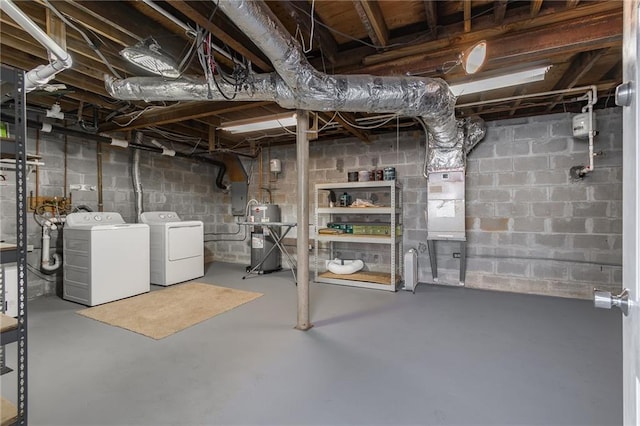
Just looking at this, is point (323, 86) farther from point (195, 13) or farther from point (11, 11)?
point (11, 11)

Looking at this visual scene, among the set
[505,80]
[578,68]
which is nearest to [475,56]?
[505,80]

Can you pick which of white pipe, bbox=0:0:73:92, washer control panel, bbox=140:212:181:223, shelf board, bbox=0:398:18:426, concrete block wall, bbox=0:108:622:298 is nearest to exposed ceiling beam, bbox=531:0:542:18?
concrete block wall, bbox=0:108:622:298

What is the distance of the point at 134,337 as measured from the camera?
100.0 inches

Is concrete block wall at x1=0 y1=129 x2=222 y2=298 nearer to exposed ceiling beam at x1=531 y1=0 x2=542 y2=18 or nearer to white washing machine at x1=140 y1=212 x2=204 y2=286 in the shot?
white washing machine at x1=140 y1=212 x2=204 y2=286

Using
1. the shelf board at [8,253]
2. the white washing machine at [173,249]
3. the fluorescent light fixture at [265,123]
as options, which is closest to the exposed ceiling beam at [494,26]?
the fluorescent light fixture at [265,123]

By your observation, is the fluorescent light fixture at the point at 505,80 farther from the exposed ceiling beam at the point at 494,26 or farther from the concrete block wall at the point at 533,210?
the concrete block wall at the point at 533,210

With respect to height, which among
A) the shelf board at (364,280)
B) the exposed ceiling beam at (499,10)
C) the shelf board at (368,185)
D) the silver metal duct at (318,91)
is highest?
the exposed ceiling beam at (499,10)

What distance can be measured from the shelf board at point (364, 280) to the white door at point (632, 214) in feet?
11.0

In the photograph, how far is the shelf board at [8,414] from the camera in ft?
3.22

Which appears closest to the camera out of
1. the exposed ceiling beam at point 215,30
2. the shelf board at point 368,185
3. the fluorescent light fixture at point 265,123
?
the exposed ceiling beam at point 215,30

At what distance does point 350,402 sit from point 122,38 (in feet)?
10.00

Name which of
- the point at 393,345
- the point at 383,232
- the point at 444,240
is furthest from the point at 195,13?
the point at 444,240

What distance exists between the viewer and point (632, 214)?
604 mm

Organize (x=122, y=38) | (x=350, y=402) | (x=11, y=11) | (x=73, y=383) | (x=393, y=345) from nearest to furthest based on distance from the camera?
(x=11, y=11), (x=350, y=402), (x=73, y=383), (x=122, y=38), (x=393, y=345)
